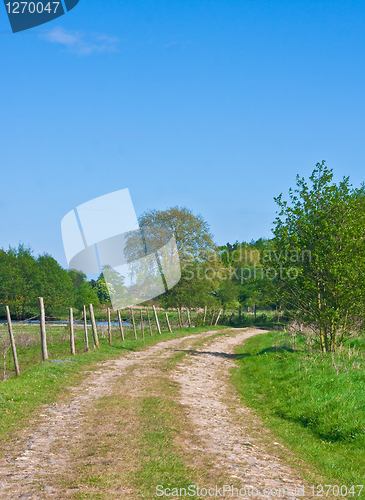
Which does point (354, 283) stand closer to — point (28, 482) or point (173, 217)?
point (28, 482)

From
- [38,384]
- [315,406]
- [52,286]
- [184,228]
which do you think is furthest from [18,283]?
[315,406]

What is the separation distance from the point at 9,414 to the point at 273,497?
23.4 feet

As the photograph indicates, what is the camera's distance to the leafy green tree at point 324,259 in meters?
17.3

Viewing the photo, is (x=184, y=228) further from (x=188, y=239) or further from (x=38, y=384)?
(x=38, y=384)

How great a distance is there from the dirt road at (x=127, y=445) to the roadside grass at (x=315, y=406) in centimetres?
70

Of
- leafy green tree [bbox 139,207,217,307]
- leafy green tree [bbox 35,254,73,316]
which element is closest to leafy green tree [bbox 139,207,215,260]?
leafy green tree [bbox 139,207,217,307]

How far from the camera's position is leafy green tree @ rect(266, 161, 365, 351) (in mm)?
17297

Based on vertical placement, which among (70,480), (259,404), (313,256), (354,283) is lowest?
(259,404)

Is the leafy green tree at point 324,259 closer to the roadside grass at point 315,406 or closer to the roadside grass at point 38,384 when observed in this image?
the roadside grass at point 315,406

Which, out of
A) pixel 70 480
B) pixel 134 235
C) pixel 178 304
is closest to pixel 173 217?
pixel 134 235

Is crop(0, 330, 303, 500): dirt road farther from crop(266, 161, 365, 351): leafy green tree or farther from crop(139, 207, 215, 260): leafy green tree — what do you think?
crop(139, 207, 215, 260): leafy green tree

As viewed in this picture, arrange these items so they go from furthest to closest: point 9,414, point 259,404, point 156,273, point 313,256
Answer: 1. point 156,273
2. point 313,256
3. point 259,404
4. point 9,414

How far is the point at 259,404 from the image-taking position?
12266mm

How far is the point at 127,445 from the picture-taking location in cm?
763
